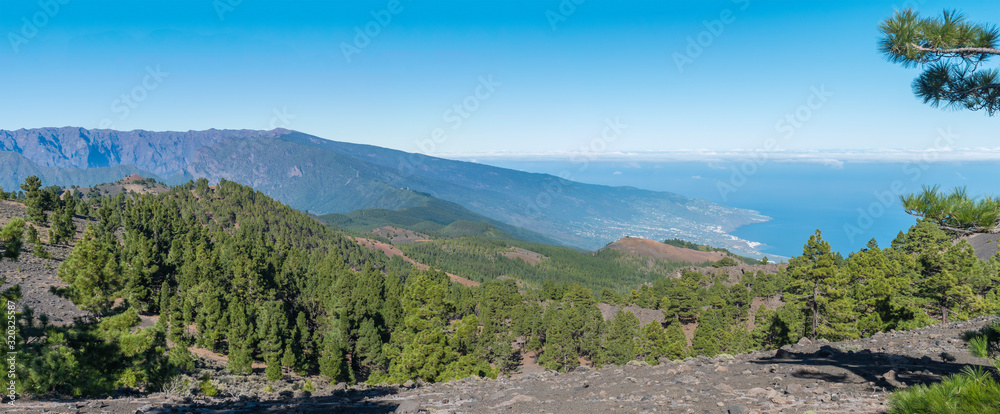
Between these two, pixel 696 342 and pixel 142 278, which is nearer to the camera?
pixel 142 278

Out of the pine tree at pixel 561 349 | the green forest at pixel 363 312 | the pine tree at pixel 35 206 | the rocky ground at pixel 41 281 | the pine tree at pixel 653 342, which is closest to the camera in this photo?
the green forest at pixel 363 312

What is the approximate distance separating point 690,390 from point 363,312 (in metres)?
42.5

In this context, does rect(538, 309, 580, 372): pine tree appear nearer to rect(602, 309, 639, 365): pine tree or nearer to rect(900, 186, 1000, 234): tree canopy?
rect(602, 309, 639, 365): pine tree

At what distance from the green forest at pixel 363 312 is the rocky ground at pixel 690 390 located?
125 inches

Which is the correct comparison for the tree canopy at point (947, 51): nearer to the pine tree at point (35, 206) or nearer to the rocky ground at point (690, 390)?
the rocky ground at point (690, 390)

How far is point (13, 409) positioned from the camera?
35.6 ft

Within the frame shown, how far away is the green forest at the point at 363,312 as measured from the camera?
1634 cm

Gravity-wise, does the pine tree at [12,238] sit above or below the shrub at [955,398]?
above

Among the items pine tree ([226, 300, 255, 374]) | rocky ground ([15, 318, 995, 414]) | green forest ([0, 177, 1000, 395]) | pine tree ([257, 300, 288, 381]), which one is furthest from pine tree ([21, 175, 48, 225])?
rocky ground ([15, 318, 995, 414])

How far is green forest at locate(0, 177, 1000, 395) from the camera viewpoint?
53.6 ft

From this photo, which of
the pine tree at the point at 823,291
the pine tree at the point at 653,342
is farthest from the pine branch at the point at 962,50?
the pine tree at the point at 653,342

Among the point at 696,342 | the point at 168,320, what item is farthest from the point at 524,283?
the point at 168,320

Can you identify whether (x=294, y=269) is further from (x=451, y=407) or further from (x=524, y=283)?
(x=524, y=283)

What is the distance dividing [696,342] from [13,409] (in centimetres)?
5324
